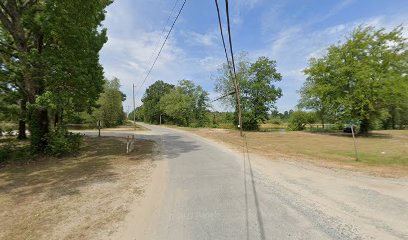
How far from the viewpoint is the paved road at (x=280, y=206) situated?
337 cm

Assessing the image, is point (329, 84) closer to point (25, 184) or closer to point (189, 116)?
point (189, 116)

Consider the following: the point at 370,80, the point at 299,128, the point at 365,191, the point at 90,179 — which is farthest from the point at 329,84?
the point at 90,179

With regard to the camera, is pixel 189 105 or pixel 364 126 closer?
pixel 364 126

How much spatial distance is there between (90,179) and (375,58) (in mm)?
31621

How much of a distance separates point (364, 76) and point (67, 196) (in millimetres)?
29256

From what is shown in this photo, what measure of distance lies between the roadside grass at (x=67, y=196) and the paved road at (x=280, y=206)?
108 centimetres

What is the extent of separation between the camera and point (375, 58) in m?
22.9

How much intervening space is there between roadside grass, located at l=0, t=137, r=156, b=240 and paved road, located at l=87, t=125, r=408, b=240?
1.08m

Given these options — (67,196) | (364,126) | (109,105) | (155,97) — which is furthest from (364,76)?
(155,97)

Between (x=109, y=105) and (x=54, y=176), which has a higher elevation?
(x=109, y=105)

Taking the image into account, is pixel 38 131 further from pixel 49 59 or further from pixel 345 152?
pixel 345 152

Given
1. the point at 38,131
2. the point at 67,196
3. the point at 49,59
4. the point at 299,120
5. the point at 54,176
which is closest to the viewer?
the point at 67,196

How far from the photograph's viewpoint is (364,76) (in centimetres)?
2192

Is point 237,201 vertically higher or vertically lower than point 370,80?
lower
